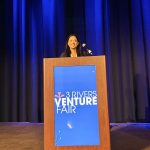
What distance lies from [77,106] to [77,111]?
36 millimetres

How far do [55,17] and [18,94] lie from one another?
146cm

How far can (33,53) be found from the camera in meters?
4.53

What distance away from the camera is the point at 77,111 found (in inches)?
75.7

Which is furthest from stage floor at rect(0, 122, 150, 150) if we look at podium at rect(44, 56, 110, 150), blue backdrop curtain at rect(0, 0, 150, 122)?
blue backdrop curtain at rect(0, 0, 150, 122)

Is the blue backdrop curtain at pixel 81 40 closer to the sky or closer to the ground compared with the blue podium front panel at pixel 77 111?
closer to the sky

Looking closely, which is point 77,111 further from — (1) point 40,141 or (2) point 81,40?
(2) point 81,40

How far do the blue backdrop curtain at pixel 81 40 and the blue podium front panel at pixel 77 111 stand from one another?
7.53 feet

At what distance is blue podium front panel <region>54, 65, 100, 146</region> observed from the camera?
1.92m

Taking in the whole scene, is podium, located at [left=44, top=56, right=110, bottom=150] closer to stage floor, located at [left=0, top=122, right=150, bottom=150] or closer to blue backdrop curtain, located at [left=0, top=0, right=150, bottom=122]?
stage floor, located at [left=0, top=122, right=150, bottom=150]

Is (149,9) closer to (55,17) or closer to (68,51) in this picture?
(55,17)

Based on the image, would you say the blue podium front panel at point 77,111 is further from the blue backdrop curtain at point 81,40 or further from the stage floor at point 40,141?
the blue backdrop curtain at point 81,40

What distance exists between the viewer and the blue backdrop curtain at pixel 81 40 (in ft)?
13.6

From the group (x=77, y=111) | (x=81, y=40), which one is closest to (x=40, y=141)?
(x=77, y=111)

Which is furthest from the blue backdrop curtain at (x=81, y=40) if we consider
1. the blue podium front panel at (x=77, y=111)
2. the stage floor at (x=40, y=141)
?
the blue podium front panel at (x=77, y=111)
